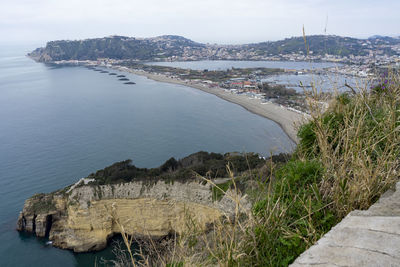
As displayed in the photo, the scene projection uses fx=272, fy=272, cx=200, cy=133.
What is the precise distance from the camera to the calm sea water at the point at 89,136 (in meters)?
13.8

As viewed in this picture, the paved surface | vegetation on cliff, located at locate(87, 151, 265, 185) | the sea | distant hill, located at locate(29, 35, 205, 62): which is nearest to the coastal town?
the sea

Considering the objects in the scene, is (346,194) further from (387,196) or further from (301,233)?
(301,233)

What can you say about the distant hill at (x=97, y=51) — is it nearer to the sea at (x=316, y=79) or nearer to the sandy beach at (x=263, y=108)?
the sea at (x=316, y=79)

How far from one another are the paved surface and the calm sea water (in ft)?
16.5

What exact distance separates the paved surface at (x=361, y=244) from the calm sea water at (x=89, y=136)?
5.03 m

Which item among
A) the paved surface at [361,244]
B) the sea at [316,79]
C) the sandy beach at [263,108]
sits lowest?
the sandy beach at [263,108]

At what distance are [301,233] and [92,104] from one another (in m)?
41.1

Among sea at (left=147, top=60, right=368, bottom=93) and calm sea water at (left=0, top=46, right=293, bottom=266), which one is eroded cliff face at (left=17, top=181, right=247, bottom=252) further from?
sea at (left=147, top=60, right=368, bottom=93)

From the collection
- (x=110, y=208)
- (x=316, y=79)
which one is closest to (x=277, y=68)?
(x=110, y=208)

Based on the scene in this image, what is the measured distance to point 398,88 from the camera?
2840 millimetres

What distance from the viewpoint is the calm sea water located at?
13820 mm

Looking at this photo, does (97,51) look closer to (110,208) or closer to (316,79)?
(110,208)

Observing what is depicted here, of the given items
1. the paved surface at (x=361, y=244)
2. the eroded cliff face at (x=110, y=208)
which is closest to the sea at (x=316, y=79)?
the paved surface at (x=361, y=244)

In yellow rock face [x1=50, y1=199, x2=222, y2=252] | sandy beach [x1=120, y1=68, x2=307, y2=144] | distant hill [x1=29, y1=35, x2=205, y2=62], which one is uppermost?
distant hill [x1=29, y1=35, x2=205, y2=62]
